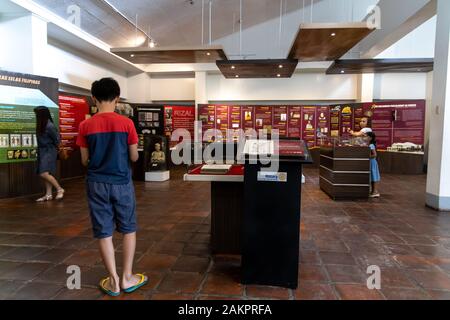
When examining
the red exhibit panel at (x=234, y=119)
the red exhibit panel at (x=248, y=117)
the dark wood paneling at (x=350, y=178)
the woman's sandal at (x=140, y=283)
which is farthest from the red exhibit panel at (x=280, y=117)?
the woman's sandal at (x=140, y=283)

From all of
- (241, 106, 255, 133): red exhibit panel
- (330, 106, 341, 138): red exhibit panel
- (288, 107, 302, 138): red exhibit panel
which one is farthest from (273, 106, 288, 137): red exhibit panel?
(330, 106, 341, 138): red exhibit panel

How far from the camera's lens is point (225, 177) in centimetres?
253

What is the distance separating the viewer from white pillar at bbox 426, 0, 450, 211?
4617 millimetres

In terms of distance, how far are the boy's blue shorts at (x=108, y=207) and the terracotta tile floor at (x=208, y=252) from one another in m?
0.52

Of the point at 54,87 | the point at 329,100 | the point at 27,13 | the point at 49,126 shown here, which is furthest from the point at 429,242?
the point at 329,100

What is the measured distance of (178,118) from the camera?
11.0 metres

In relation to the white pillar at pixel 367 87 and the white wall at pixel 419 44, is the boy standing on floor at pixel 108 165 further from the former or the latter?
the white wall at pixel 419 44

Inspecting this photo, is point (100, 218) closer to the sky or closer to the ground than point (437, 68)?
closer to the ground

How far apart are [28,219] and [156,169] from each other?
364cm

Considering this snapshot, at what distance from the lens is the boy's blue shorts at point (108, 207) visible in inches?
83.4

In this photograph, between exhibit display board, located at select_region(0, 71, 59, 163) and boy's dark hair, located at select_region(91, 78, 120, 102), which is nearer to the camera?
boy's dark hair, located at select_region(91, 78, 120, 102)

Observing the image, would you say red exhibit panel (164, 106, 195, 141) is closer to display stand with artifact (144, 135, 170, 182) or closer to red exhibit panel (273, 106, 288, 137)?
red exhibit panel (273, 106, 288, 137)

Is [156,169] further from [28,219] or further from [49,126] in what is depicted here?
[28,219]

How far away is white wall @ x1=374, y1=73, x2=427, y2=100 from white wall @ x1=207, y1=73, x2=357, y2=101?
79 centimetres
